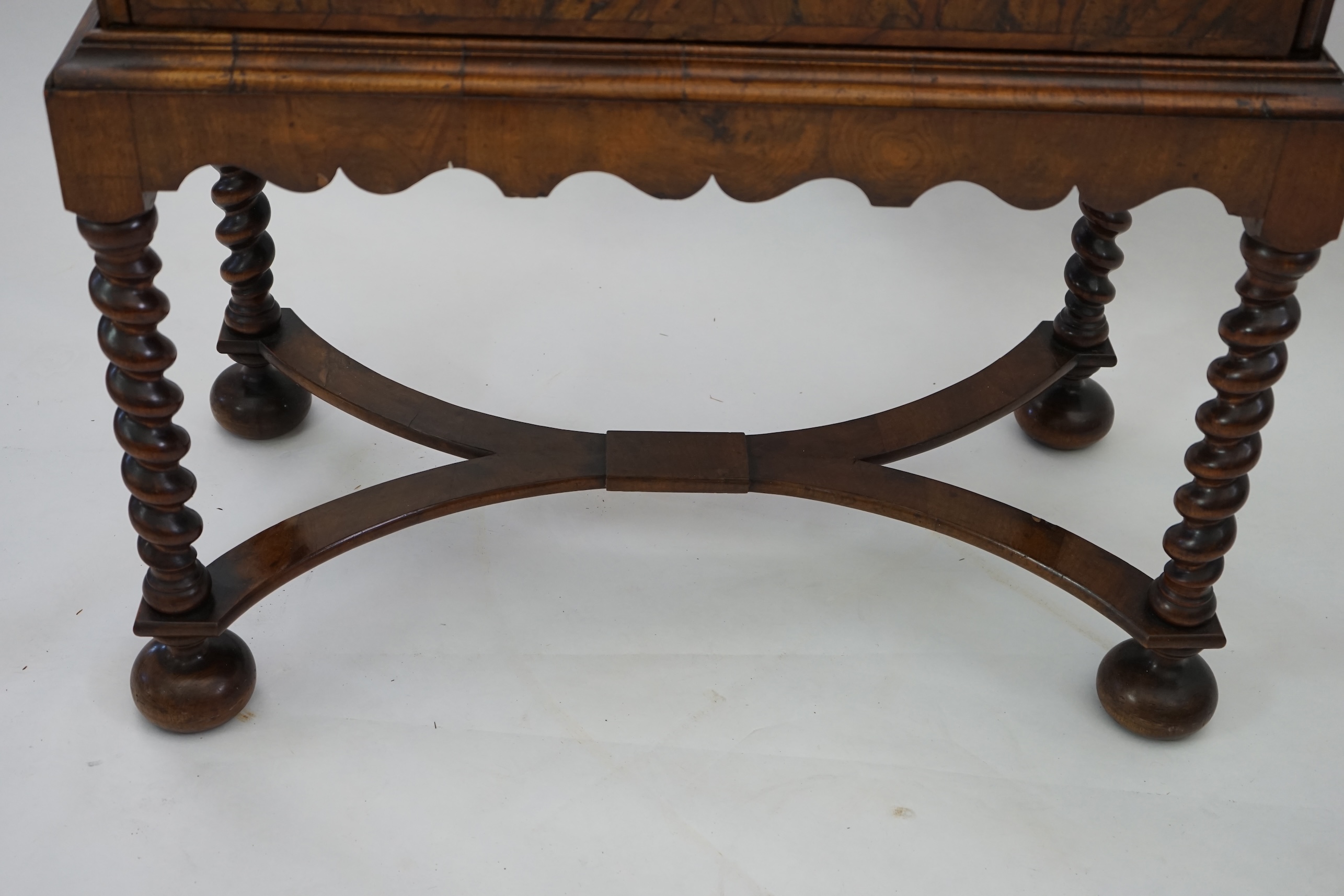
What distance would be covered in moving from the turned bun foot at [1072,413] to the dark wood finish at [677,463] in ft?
1.70

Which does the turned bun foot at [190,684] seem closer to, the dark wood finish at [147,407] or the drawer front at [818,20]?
the dark wood finish at [147,407]

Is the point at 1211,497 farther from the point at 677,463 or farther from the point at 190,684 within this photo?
the point at 190,684

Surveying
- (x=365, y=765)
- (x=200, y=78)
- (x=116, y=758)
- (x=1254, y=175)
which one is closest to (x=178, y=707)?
(x=116, y=758)

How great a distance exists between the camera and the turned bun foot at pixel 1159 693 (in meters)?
1.73

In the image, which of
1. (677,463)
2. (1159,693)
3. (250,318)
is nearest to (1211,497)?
(1159,693)

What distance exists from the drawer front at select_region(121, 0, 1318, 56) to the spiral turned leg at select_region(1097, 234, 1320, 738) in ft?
0.75

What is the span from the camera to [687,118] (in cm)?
135

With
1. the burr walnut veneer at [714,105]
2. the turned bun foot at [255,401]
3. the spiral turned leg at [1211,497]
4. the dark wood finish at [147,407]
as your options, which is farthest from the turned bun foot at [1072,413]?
the dark wood finish at [147,407]

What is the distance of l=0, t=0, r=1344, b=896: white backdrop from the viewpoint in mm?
1604

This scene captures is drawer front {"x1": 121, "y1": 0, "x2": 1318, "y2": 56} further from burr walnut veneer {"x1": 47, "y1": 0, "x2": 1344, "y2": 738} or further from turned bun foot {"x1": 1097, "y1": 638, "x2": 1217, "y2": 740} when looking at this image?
turned bun foot {"x1": 1097, "y1": 638, "x2": 1217, "y2": 740}

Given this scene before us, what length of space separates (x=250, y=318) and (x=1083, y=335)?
3.64 feet

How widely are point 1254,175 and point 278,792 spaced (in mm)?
1148

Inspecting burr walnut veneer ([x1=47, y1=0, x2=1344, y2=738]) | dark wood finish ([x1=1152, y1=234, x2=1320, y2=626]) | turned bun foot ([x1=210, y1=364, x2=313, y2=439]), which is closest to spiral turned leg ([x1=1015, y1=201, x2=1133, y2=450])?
dark wood finish ([x1=1152, y1=234, x2=1320, y2=626])

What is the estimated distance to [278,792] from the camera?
164 centimetres
